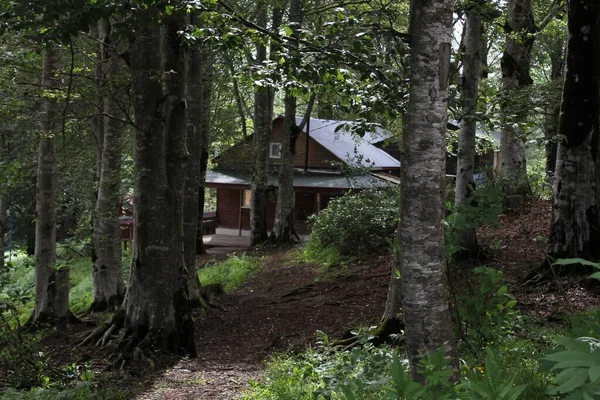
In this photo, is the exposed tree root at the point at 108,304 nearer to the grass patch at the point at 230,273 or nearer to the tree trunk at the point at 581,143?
the grass patch at the point at 230,273

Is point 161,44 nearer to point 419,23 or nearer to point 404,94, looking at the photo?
point 404,94

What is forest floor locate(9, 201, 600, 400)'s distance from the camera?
25.6 ft

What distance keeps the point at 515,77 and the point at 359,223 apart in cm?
525

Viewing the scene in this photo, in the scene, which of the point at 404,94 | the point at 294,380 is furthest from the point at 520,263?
the point at 294,380

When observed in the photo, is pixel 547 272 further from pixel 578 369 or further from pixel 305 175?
pixel 305 175

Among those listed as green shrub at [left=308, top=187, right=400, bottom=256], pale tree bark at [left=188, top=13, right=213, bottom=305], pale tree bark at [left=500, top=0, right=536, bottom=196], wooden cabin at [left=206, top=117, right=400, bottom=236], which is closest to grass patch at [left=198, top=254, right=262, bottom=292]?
green shrub at [left=308, top=187, right=400, bottom=256]

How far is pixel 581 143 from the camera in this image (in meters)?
9.55

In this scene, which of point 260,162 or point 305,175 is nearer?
point 260,162

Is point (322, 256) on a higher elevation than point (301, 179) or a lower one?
lower

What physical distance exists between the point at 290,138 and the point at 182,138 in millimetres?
14531

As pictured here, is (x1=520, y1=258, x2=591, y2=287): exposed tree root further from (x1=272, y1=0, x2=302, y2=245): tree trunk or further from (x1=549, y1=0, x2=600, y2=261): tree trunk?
(x1=272, y1=0, x2=302, y2=245): tree trunk

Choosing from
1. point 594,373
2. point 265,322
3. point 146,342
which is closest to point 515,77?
point 265,322

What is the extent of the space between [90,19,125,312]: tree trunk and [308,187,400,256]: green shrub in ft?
19.7

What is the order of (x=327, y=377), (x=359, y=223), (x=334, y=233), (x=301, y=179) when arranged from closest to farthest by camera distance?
(x=327, y=377)
(x=359, y=223)
(x=334, y=233)
(x=301, y=179)
